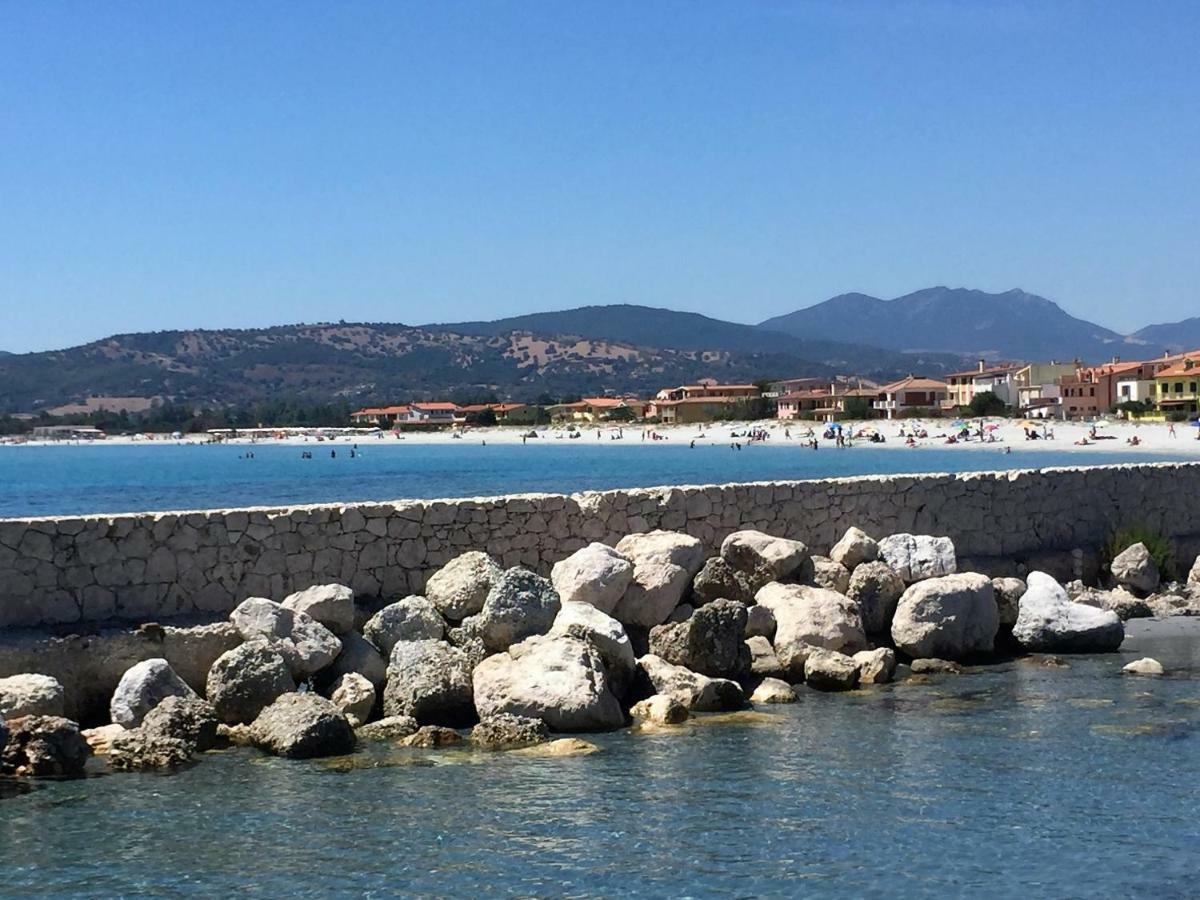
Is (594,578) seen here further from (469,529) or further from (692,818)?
(692,818)

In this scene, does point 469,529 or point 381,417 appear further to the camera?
point 381,417

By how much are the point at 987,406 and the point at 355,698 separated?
335ft

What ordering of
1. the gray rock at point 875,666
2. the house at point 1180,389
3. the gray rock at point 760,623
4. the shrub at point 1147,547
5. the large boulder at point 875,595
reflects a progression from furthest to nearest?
1. the house at point 1180,389
2. the shrub at point 1147,547
3. the large boulder at point 875,595
4. the gray rock at point 760,623
5. the gray rock at point 875,666

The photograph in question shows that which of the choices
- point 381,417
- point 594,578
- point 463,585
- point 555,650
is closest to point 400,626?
point 463,585

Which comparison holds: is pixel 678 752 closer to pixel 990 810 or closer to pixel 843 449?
pixel 990 810

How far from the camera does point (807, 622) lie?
13188 mm

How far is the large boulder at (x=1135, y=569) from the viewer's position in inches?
666

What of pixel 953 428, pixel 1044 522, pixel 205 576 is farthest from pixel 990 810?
pixel 953 428

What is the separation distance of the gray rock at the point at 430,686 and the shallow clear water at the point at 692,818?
2.89 feet

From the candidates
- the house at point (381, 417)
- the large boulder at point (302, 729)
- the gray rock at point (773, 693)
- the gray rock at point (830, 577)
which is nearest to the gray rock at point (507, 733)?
the large boulder at point (302, 729)

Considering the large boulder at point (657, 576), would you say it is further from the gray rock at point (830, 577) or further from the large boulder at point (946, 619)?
the large boulder at point (946, 619)

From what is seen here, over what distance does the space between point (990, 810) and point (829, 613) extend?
4364mm

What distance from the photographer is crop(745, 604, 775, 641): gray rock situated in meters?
13.1

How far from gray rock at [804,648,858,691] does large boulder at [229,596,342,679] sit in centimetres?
423
